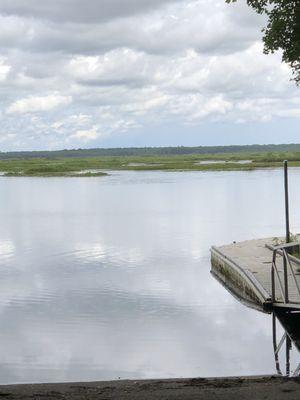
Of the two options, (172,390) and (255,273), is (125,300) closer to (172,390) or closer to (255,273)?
(255,273)

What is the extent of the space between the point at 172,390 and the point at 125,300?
1022 cm

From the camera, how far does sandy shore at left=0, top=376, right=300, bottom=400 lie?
809cm

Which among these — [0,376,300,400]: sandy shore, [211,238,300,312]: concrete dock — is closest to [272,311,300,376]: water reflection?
[211,238,300,312]: concrete dock

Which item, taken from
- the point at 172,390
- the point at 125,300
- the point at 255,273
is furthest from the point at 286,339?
the point at 172,390

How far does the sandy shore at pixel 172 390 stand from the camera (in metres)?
8.09

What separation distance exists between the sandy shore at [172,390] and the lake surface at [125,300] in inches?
121

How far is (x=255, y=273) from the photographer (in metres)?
18.3

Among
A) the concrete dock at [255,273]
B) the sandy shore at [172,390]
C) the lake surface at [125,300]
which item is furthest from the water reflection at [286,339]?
the sandy shore at [172,390]

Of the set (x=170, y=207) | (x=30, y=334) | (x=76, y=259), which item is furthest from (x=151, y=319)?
(x=170, y=207)

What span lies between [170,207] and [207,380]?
37789 mm

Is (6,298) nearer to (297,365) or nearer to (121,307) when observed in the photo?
(121,307)

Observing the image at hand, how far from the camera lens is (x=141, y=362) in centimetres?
1296

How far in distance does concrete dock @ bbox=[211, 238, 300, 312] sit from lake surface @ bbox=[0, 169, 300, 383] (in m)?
0.46

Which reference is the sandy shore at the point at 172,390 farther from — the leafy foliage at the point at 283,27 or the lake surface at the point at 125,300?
the leafy foliage at the point at 283,27
